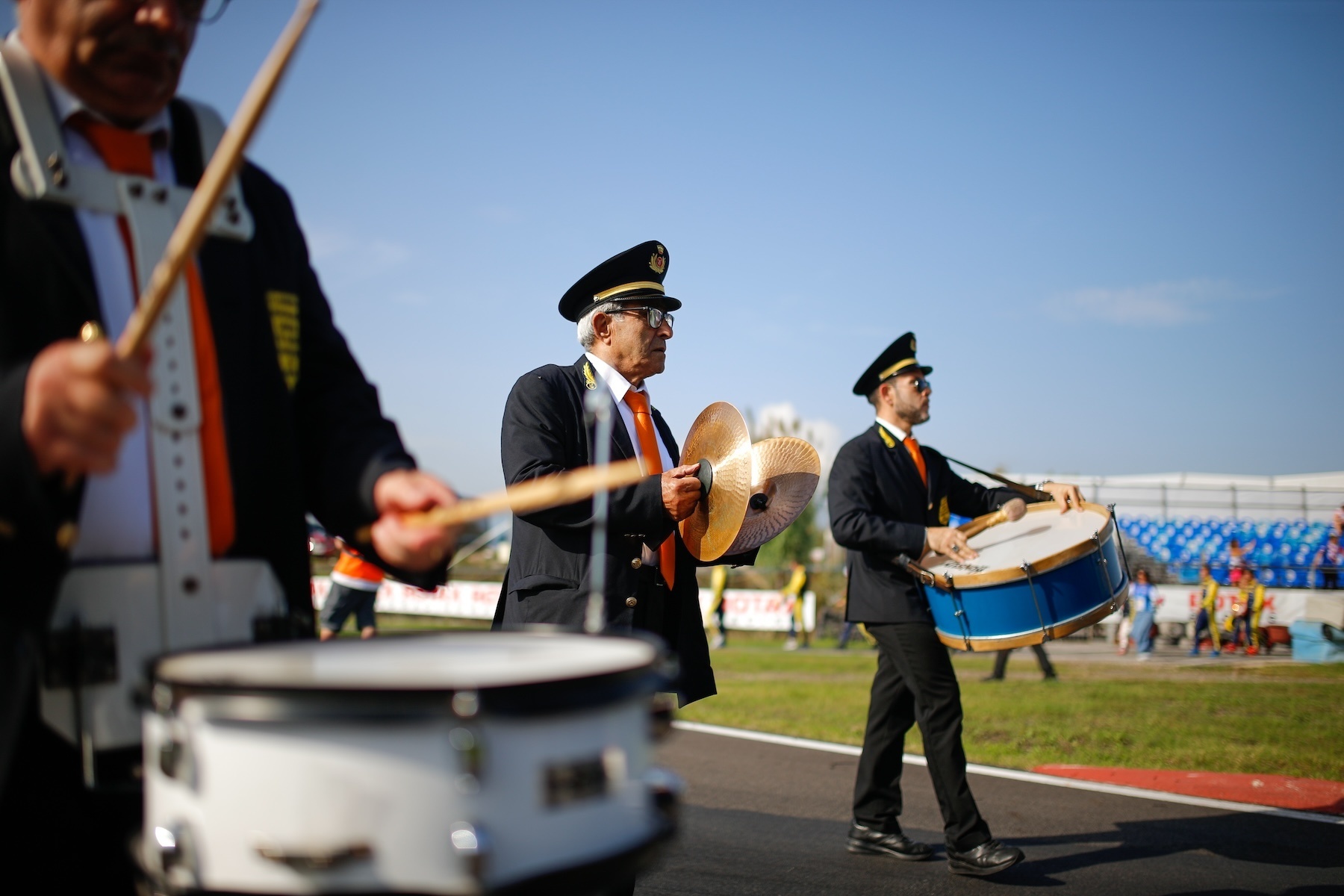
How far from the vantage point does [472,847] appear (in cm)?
128

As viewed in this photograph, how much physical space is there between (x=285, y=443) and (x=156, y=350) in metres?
0.28

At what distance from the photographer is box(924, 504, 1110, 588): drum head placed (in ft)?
18.1

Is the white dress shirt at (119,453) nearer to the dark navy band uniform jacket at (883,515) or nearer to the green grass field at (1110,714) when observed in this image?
the dark navy band uniform jacket at (883,515)

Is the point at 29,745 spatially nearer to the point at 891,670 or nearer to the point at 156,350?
the point at 156,350

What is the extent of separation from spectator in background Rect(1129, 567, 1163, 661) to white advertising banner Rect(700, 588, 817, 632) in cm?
842

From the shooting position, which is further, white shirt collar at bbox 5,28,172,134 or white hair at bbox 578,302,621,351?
white hair at bbox 578,302,621,351

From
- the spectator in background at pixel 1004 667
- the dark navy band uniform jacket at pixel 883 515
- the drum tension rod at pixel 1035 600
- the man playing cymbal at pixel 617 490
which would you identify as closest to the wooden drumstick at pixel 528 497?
the man playing cymbal at pixel 617 490

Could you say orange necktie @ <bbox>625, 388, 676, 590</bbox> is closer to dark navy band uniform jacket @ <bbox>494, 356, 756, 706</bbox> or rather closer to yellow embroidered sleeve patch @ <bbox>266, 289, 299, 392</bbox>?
dark navy band uniform jacket @ <bbox>494, 356, 756, 706</bbox>

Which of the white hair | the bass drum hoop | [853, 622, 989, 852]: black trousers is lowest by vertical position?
[853, 622, 989, 852]: black trousers

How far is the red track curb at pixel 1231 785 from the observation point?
673cm

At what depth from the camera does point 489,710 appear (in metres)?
1.32

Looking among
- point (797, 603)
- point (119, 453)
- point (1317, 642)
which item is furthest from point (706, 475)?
point (797, 603)

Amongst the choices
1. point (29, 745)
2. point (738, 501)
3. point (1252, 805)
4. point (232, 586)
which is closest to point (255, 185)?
point (232, 586)

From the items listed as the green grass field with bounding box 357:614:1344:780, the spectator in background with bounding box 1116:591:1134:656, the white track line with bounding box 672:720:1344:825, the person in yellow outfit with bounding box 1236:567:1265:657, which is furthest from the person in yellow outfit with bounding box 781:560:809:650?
the white track line with bounding box 672:720:1344:825
